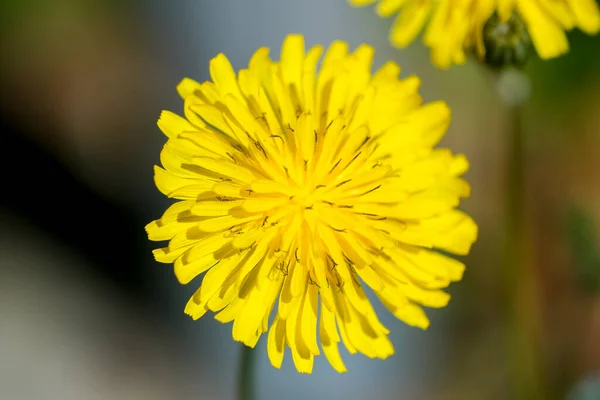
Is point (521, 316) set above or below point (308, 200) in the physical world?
below

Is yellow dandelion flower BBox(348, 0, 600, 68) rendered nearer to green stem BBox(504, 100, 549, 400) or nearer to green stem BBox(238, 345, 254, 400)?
green stem BBox(504, 100, 549, 400)

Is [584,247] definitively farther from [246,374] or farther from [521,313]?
[246,374]

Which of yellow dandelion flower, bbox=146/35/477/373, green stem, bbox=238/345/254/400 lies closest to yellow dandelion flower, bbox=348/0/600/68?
yellow dandelion flower, bbox=146/35/477/373

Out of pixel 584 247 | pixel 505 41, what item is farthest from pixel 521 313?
pixel 505 41

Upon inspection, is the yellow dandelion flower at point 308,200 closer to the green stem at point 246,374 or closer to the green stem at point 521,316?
the green stem at point 246,374

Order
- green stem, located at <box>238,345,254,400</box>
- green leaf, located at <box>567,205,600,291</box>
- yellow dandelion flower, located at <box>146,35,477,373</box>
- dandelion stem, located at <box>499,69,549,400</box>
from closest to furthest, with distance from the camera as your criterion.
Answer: yellow dandelion flower, located at <box>146,35,477,373</box> → green stem, located at <box>238,345,254,400</box> → dandelion stem, located at <box>499,69,549,400</box> → green leaf, located at <box>567,205,600,291</box>

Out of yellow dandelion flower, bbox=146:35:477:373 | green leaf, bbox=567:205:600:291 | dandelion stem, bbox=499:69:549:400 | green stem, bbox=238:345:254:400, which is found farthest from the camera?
green leaf, bbox=567:205:600:291
